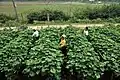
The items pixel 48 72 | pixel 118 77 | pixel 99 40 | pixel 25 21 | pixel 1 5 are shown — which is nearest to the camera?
pixel 48 72


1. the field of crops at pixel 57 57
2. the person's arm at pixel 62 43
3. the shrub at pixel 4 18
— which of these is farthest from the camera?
the shrub at pixel 4 18

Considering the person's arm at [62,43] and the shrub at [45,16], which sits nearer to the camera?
the person's arm at [62,43]

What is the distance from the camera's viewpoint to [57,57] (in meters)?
6.36

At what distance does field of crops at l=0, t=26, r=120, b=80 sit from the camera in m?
6.06

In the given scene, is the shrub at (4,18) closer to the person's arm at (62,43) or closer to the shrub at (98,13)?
the shrub at (98,13)

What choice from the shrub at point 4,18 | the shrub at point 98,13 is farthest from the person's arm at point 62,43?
the shrub at point 98,13

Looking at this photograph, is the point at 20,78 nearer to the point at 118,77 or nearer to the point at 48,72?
the point at 48,72

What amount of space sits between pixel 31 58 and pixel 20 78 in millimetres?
709

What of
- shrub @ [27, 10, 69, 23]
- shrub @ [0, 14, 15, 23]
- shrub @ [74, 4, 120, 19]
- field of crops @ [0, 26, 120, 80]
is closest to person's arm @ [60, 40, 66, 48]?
field of crops @ [0, 26, 120, 80]

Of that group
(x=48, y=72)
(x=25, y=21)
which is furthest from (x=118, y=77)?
(x=25, y=21)

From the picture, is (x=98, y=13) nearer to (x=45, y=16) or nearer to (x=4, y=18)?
(x=45, y=16)

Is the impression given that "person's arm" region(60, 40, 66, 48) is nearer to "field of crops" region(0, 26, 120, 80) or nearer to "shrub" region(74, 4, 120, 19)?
"field of crops" region(0, 26, 120, 80)

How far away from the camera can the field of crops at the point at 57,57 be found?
606cm

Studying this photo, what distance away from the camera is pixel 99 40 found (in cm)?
727
